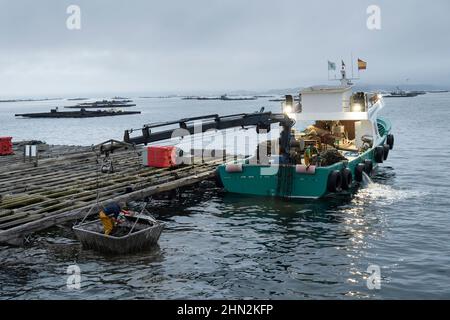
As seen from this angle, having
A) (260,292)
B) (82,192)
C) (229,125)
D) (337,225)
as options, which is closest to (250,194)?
(229,125)

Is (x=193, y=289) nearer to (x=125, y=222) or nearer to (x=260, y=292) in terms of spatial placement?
(x=260, y=292)

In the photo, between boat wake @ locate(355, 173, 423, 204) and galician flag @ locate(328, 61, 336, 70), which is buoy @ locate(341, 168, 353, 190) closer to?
boat wake @ locate(355, 173, 423, 204)

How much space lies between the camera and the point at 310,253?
16703mm

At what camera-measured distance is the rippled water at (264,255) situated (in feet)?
45.0

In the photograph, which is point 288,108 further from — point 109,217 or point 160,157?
point 109,217

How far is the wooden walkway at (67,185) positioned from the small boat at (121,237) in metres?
1.62

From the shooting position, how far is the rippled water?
Answer: 1372cm

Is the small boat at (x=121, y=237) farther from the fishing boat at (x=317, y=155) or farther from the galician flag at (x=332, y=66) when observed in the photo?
the galician flag at (x=332, y=66)

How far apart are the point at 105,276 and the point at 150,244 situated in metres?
2.68

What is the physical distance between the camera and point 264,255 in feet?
54.5

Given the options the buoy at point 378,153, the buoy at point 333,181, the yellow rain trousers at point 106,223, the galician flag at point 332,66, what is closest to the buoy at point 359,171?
the buoy at point 333,181

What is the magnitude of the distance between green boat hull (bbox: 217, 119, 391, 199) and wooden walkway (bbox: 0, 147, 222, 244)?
203cm

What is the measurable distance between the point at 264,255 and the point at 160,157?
13276mm

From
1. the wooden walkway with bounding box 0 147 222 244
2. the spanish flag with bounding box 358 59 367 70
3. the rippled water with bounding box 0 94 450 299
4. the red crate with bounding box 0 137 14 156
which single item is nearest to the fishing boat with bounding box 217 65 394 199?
the rippled water with bounding box 0 94 450 299
